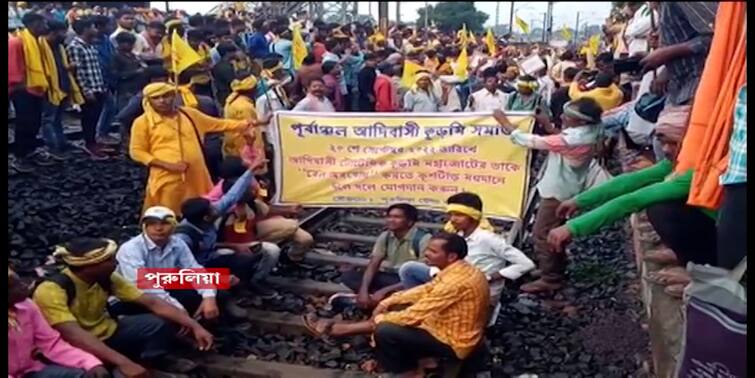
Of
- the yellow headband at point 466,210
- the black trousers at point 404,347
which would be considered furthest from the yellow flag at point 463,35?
the black trousers at point 404,347

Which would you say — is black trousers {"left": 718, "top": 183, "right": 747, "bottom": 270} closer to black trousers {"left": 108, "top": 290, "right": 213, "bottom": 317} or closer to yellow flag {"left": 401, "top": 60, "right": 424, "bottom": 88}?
black trousers {"left": 108, "top": 290, "right": 213, "bottom": 317}

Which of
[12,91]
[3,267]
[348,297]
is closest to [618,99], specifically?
[348,297]

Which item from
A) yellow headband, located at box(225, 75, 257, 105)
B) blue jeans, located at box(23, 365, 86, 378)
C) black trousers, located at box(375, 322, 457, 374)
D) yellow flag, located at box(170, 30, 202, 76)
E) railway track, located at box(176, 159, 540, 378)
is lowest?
railway track, located at box(176, 159, 540, 378)

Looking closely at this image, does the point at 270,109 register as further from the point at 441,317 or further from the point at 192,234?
the point at 441,317

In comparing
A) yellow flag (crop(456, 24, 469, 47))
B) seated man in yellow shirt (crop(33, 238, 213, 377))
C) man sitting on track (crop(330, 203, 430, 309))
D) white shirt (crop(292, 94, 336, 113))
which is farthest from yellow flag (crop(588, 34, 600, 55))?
seated man in yellow shirt (crop(33, 238, 213, 377))

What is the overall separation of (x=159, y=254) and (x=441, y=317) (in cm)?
193

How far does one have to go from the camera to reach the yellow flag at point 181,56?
8.54 m

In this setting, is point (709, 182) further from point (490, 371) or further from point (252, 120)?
point (252, 120)

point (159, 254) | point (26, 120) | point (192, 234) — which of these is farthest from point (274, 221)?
point (26, 120)

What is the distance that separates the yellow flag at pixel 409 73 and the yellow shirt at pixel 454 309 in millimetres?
5101

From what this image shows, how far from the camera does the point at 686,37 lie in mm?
7422

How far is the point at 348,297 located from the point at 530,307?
1458 millimetres

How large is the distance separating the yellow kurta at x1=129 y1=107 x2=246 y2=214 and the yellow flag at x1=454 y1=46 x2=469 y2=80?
10.9 ft

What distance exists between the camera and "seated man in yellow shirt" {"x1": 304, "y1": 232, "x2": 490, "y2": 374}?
16.9 ft
